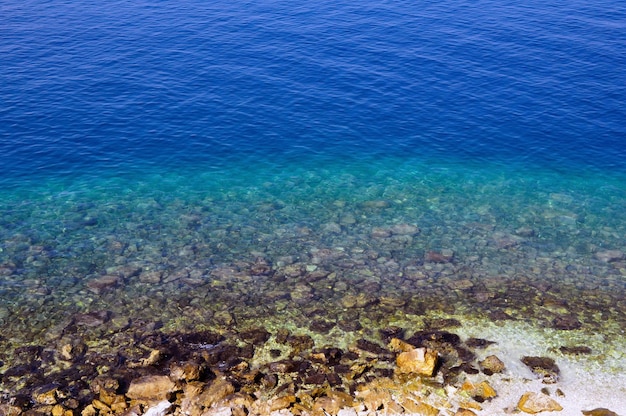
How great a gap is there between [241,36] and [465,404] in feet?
183

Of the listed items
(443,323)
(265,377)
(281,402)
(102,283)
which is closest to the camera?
(281,402)

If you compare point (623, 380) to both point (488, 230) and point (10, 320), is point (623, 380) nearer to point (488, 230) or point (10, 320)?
point (488, 230)

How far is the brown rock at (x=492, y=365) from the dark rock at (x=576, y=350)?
11.2ft

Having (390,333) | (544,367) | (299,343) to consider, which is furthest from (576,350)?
(299,343)

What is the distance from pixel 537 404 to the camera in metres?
23.9

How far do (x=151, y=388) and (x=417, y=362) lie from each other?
1089cm

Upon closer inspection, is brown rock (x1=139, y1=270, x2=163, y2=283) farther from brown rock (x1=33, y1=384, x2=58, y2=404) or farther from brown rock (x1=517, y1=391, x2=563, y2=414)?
brown rock (x1=517, y1=391, x2=563, y2=414)

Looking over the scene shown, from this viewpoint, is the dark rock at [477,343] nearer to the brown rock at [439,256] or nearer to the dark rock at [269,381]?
the brown rock at [439,256]

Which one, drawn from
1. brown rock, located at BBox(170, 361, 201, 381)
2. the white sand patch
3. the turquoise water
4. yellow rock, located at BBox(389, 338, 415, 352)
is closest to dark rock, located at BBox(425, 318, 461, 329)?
the white sand patch

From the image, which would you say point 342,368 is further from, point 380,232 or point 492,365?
point 380,232

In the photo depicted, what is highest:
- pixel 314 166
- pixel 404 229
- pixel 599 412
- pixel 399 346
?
pixel 599 412

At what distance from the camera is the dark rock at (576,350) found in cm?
2750

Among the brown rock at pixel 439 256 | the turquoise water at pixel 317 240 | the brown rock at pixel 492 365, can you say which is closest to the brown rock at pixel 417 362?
the brown rock at pixel 492 365

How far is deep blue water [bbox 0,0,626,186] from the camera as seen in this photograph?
49.7m
